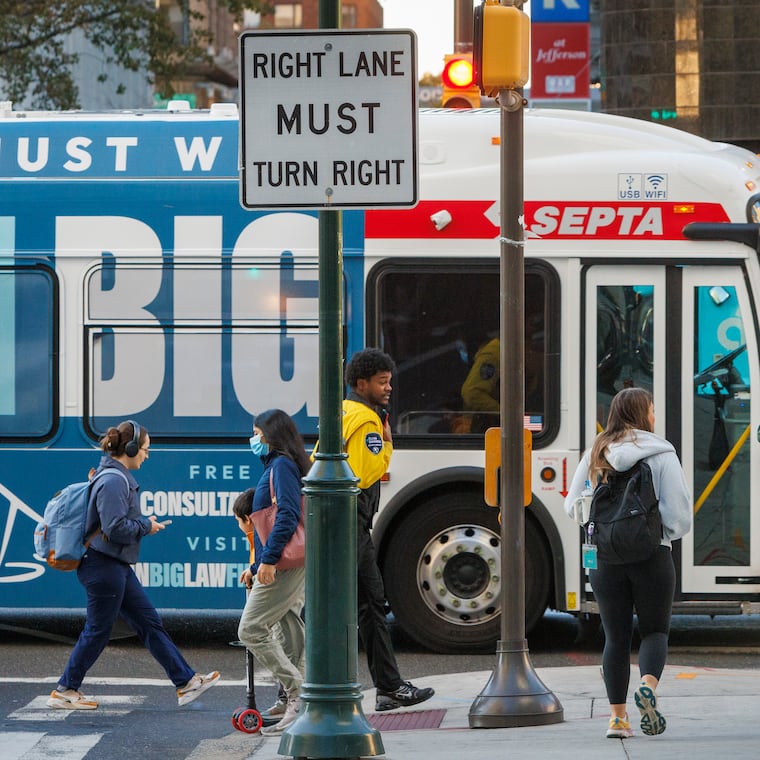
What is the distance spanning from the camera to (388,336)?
10031mm

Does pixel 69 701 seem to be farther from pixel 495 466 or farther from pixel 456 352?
pixel 456 352

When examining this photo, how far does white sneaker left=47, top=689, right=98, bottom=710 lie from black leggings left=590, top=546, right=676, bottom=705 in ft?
9.30

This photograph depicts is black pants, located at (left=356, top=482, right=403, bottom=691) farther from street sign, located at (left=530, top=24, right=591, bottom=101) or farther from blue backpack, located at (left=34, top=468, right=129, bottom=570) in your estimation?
street sign, located at (left=530, top=24, right=591, bottom=101)

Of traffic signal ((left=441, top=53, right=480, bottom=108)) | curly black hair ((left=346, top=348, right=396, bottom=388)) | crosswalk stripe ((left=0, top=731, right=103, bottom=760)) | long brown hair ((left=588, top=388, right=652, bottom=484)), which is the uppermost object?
traffic signal ((left=441, top=53, right=480, bottom=108))

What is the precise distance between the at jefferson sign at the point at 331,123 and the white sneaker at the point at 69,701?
3.47 meters

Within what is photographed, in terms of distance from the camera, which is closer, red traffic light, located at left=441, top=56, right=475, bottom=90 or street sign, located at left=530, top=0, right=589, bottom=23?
red traffic light, located at left=441, top=56, right=475, bottom=90

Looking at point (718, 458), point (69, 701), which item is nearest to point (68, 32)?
point (718, 458)

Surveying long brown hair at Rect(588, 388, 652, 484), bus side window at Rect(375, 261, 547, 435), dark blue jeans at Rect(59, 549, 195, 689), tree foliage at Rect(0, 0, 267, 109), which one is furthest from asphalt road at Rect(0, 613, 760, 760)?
tree foliage at Rect(0, 0, 267, 109)

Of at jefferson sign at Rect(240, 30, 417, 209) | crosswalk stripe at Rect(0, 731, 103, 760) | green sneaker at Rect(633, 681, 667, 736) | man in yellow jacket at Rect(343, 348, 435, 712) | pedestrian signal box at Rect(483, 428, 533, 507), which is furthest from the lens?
man in yellow jacket at Rect(343, 348, 435, 712)

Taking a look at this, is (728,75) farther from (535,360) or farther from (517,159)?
(517,159)

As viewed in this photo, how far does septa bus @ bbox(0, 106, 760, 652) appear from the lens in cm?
988

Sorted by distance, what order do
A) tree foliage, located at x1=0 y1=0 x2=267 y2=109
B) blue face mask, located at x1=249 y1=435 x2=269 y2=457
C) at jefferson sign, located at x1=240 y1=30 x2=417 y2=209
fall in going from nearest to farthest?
at jefferson sign, located at x1=240 y1=30 x2=417 y2=209 → blue face mask, located at x1=249 y1=435 x2=269 y2=457 → tree foliage, located at x1=0 y1=0 x2=267 y2=109

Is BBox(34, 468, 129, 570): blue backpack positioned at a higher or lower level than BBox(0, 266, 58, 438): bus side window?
lower

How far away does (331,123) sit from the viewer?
607 centimetres
